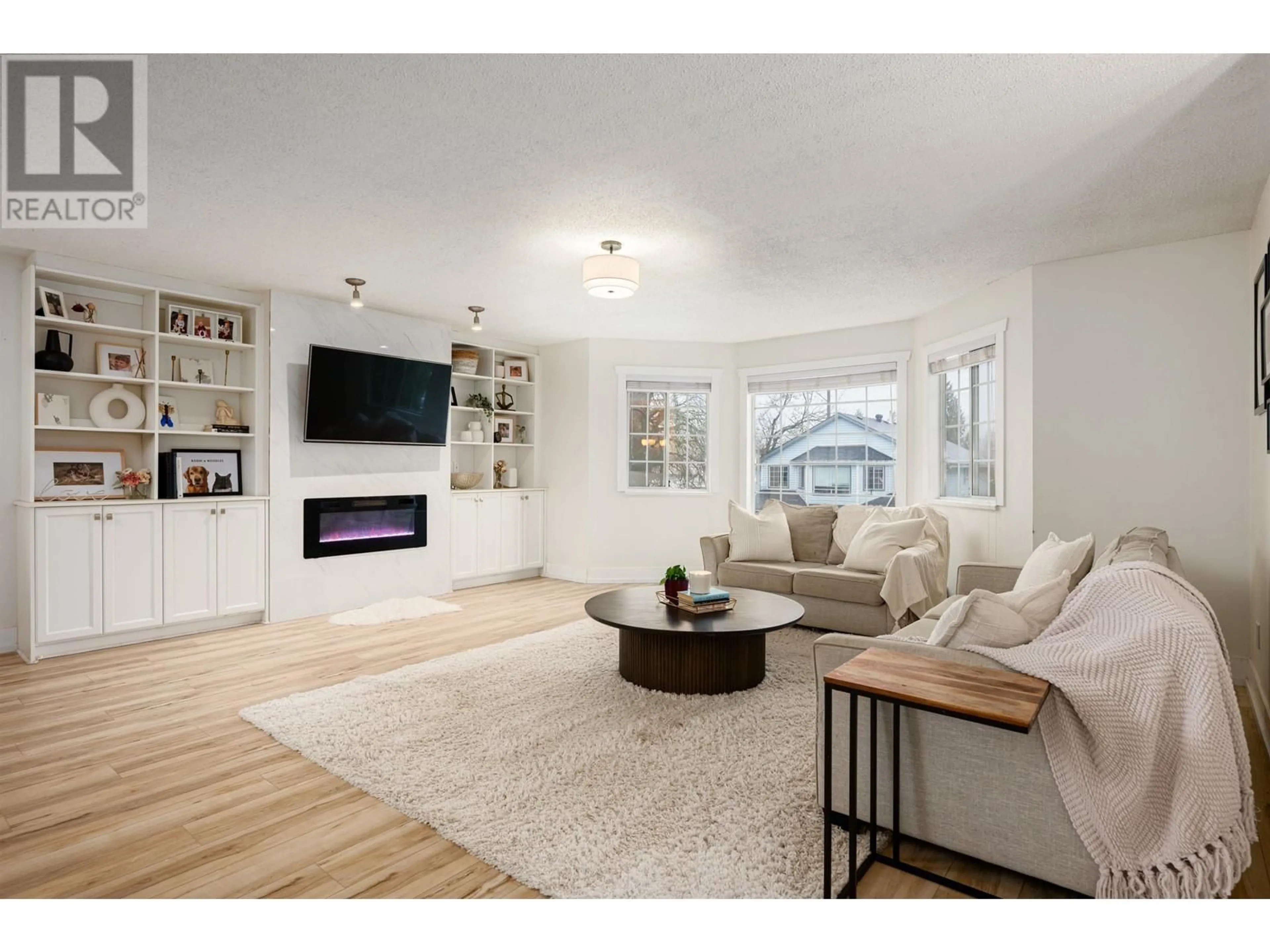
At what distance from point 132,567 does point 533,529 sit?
136 inches

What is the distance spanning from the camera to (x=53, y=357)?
4160 millimetres

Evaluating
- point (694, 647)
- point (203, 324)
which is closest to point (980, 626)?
point (694, 647)

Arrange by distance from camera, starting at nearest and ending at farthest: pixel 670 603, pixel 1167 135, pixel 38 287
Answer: pixel 1167 135
pixel 670 603
pixel 38 287

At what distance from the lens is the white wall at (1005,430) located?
14.1ft

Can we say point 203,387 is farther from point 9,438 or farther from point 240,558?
point 240,558

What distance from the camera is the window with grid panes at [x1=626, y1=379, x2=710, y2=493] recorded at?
6926mm

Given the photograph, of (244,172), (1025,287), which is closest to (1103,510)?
(1025,287)

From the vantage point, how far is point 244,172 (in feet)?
9.68

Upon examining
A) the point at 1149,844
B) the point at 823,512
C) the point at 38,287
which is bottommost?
the point at 1149,844

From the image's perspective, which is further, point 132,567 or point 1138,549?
point 132,567

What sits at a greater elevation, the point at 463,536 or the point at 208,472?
the point at 208,472

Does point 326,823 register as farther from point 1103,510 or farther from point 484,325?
point 484,325
